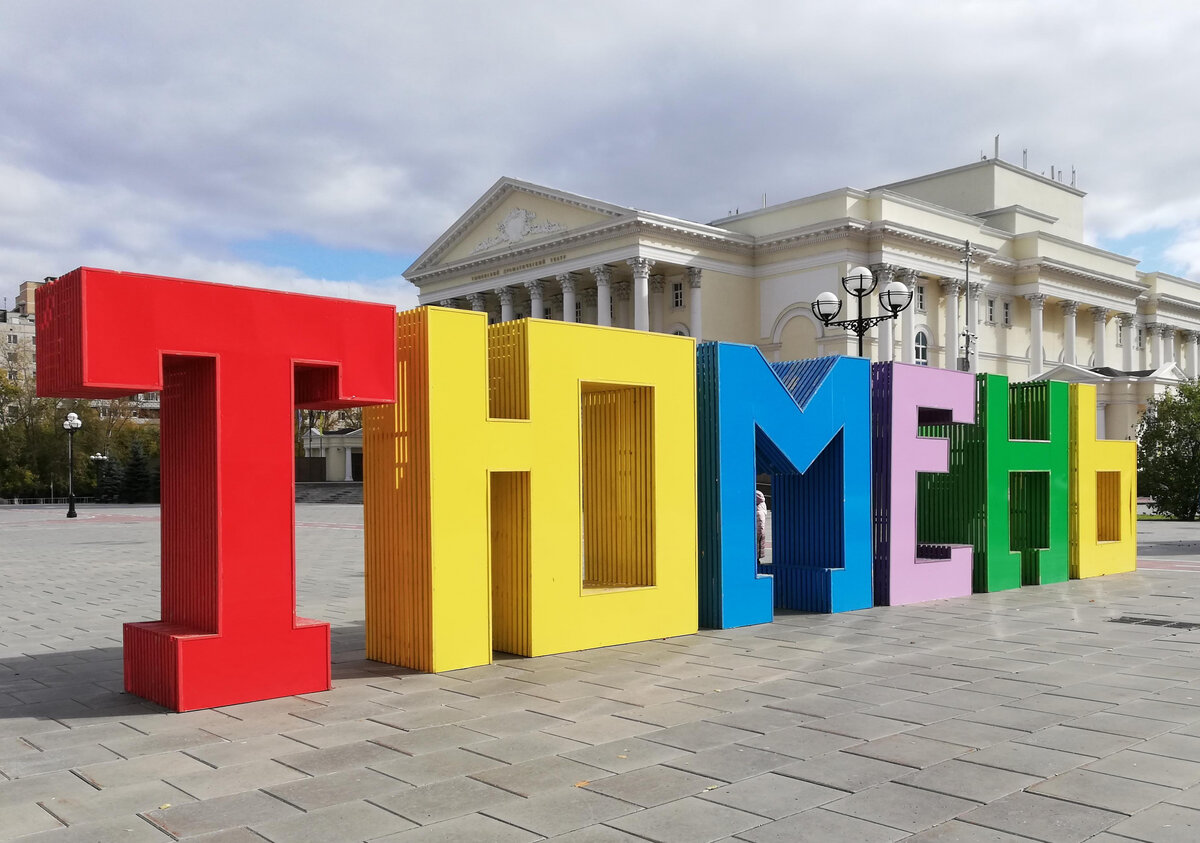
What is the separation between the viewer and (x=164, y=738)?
689 centimetres

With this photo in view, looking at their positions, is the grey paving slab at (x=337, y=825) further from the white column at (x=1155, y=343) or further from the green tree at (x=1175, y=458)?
the white column at (x=1155, y=343)

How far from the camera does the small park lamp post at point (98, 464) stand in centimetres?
6244

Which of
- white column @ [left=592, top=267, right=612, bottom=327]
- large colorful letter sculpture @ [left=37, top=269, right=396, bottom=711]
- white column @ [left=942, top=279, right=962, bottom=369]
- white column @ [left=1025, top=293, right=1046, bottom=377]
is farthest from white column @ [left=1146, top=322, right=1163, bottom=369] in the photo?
large colorful letter sculpture @ [left=37, top=269, right=396, bottom=711]

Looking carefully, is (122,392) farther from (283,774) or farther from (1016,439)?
(1016,439)

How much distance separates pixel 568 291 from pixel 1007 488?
48694mm

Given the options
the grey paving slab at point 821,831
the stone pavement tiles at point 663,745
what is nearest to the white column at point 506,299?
the stone pavement tiles at point 663,745

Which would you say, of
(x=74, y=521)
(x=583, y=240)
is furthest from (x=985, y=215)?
(x=74, y=521)

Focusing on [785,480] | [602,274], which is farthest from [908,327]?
[785,480]

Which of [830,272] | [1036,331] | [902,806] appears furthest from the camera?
[1036,331]

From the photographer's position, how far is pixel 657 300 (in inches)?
2469

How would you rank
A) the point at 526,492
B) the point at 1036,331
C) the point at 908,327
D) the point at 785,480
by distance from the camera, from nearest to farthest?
1. the point at 526,492
2. the point at 785,480
3. the point at 908,327
4. the point at 1036,331

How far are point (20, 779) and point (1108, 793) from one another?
607cm

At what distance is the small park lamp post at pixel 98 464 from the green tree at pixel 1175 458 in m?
55.1

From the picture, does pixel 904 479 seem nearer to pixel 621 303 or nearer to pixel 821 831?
pixel 821 831
